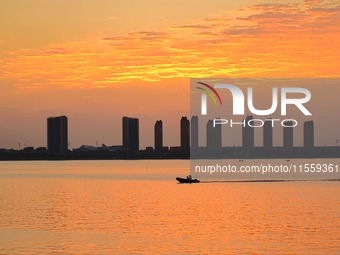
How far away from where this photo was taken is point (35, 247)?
70062mm

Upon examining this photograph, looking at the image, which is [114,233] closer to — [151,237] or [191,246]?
[151,237]

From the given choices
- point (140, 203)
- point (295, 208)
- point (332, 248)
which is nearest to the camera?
point (332, 248)

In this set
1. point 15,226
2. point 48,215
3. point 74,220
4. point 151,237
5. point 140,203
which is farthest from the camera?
point 140,203

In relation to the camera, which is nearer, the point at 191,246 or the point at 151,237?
the point at 191,246

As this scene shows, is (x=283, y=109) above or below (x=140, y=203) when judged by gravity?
above

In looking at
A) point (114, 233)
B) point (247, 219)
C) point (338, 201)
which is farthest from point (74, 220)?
point (338, 201)

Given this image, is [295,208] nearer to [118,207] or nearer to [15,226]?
[118,207]

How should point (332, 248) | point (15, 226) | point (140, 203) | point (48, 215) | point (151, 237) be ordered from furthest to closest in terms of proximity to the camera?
point (140, 203) → point (48, 215) → point (15, 226) → point (151, 237) → point (332, 248)

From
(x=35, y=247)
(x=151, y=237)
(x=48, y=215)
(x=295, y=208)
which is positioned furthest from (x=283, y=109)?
(x=35, y=247)

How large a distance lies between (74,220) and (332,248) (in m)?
38.9

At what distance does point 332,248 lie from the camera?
228 feet

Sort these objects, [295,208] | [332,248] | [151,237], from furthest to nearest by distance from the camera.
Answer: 1. [295,208]
2. [151,237]
3. [332,248]

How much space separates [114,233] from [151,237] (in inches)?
212

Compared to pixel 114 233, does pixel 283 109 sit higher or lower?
higher
